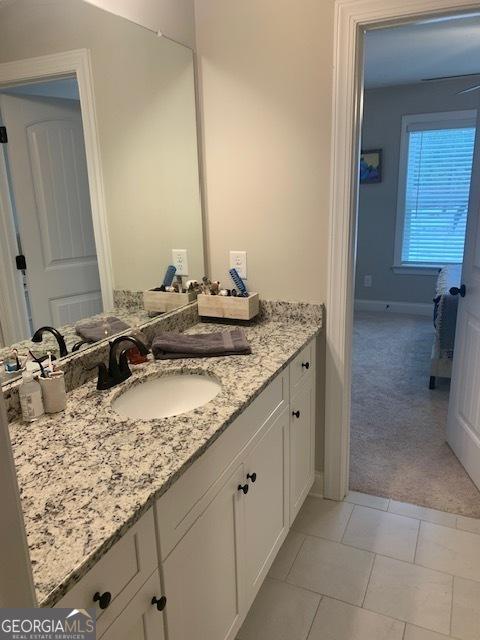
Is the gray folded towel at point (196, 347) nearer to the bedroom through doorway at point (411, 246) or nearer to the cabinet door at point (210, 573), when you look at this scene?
the cabinet door at point (210, 573)

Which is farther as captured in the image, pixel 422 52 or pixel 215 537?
pixel 422 52

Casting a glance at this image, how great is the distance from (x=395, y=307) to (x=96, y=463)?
17.5 ft

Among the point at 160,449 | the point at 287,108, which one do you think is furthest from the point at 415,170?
the point at 160,449

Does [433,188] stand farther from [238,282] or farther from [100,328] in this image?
[100,328]

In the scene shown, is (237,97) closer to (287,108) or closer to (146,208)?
(287,108)

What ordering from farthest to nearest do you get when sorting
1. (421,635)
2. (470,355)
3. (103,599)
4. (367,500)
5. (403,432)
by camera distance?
1. (403,432)
2. (470,355)
3. (367,500)
4. (421,635)
5. (103,599)

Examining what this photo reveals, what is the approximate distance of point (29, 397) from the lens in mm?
1283

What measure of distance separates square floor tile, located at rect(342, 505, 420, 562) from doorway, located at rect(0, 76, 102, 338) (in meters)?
1.54

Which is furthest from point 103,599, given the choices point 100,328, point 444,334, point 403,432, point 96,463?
point 444,334

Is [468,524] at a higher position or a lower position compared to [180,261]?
lower

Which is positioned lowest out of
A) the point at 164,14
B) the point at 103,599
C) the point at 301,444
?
the point at 301,444

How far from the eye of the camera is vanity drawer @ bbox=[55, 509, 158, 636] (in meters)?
0.81

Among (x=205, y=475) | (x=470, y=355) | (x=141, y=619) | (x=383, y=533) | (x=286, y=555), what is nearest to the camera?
(x=141, y=619)

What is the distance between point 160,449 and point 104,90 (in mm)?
1320
